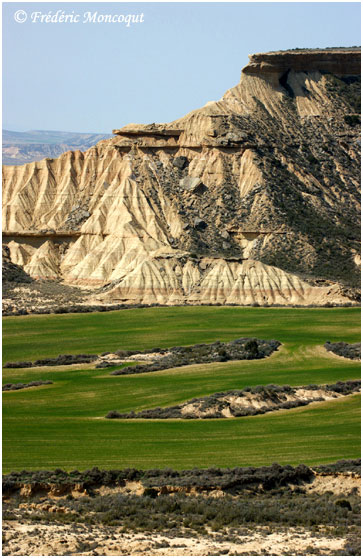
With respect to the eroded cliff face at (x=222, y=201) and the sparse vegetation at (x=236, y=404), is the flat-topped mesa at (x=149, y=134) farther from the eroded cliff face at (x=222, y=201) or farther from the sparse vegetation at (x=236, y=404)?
the sparse vegetation at (x=236, y=404)

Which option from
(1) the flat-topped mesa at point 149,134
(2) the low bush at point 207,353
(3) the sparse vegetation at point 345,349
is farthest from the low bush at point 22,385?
(1) the flat-topped mesa at point 149,134

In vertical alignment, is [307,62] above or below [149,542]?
above

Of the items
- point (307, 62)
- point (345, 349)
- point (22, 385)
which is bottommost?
point (22, 385)

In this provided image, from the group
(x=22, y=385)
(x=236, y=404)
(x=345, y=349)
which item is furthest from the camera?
(x=345, y=349)

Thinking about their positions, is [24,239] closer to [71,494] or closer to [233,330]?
[233,330]

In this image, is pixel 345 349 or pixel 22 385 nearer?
pixel 22 385

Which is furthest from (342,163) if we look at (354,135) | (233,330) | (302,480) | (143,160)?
(302,480)

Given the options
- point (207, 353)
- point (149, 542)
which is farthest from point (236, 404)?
point (149, 542)

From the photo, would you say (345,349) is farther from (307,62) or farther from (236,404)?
(307,62)

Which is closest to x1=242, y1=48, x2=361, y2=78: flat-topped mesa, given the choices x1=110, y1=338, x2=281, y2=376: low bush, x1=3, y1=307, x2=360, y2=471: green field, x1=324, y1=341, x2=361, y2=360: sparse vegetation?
x1=3, y1=307, x2=360, y2=471: green field

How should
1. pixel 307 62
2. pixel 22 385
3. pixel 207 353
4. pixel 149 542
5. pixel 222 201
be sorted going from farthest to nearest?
pixel 307 62
pixel 222 201
pixel 207 353
pixel 22 385
pixel 149 542
